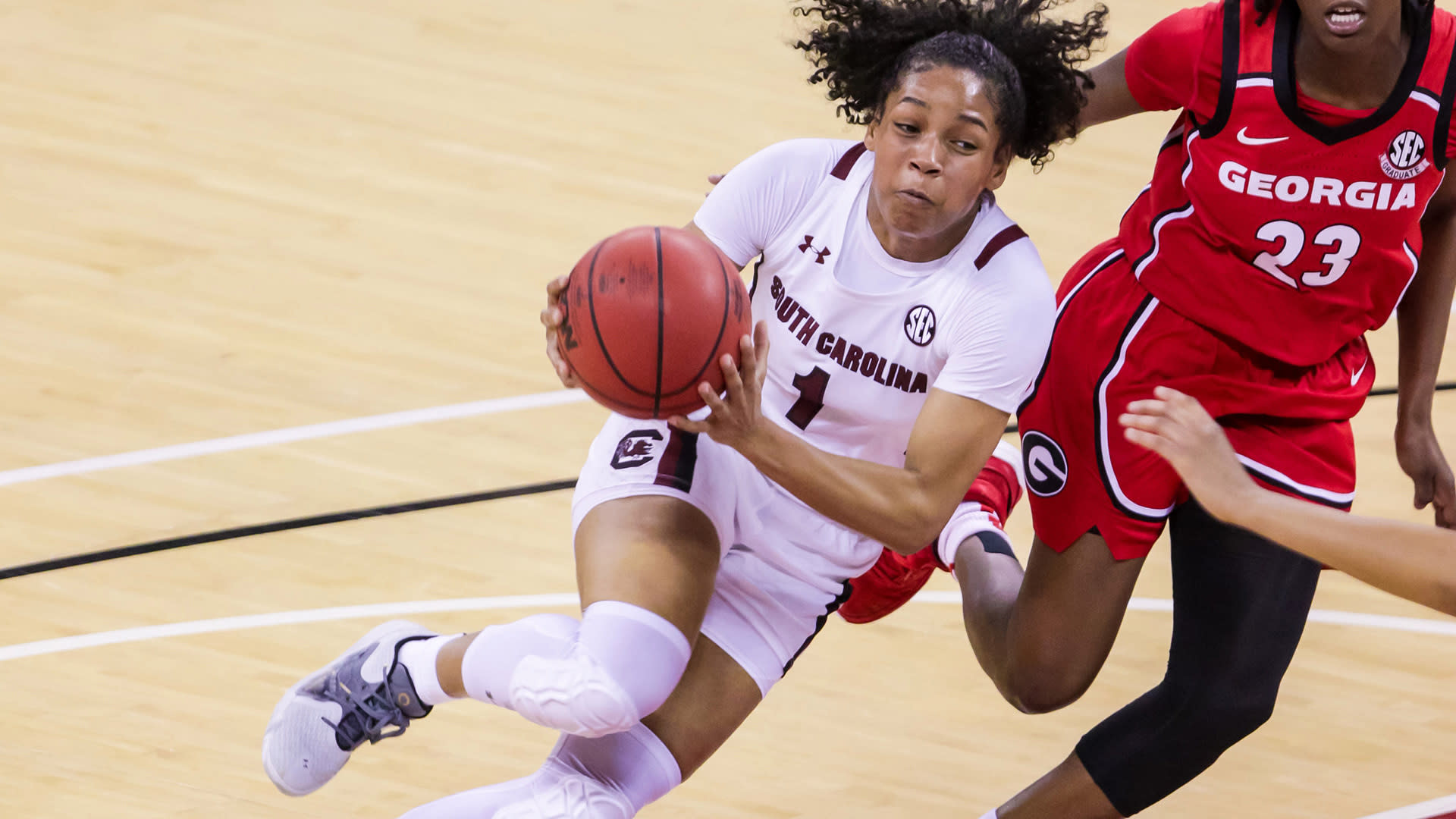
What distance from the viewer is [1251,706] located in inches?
132

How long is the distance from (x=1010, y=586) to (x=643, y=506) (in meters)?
1.03

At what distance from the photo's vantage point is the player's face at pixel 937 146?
123 inches

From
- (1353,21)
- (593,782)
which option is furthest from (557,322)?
(1353,21)

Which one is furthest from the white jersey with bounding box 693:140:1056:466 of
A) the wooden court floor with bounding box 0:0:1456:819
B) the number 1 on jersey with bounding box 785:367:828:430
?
the wooden court floor with bounding box 0:0:1456:819

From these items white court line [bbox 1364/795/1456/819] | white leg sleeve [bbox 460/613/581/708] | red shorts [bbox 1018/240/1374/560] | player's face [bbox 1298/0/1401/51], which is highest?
player's face [bbox 1298/0/1401/51]

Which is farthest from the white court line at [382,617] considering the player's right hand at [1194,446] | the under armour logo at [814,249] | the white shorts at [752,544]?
the player's right hand at [1194,446]

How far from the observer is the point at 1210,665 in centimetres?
336

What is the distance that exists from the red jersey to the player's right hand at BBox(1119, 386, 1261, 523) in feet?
2.25

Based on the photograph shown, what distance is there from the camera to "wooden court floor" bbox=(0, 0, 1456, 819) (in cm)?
407

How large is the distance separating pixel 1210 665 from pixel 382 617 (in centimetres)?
215

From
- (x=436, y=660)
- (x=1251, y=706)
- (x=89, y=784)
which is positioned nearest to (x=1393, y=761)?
(x=1251, y=706)

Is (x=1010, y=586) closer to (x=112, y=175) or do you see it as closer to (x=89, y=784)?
(x=89, y=784)

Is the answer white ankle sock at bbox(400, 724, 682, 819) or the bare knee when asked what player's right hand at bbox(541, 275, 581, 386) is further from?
the bare knee

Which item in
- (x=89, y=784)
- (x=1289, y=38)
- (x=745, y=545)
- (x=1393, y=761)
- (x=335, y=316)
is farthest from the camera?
(x=335, y=316)
